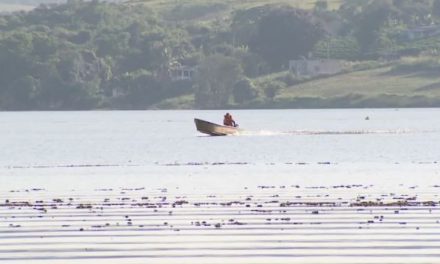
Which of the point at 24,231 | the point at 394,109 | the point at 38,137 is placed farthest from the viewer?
the point at 394,109

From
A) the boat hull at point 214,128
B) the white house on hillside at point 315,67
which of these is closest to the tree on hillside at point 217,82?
the white house on hillside at point 315,67

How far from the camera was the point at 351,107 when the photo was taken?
594ft

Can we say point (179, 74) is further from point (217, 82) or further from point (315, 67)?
point (315, 67)

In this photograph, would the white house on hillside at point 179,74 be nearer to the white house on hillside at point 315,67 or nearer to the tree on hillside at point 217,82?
the tree on hillside at point 217,82

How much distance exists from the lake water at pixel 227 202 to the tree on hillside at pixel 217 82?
105 metres

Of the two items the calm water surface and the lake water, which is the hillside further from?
the lake water

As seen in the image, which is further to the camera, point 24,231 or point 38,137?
point 38,137

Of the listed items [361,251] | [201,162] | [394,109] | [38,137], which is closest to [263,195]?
→ [361,251]

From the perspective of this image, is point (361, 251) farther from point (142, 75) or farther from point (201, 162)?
point (142, 75)

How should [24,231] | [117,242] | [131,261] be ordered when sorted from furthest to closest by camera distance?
[24,231] < [117,242] < [131,261]

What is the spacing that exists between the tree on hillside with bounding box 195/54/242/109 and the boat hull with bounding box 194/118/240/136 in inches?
3646

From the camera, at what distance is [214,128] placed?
9012cm

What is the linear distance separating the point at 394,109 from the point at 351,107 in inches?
227

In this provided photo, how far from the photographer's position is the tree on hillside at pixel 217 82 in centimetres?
18475
